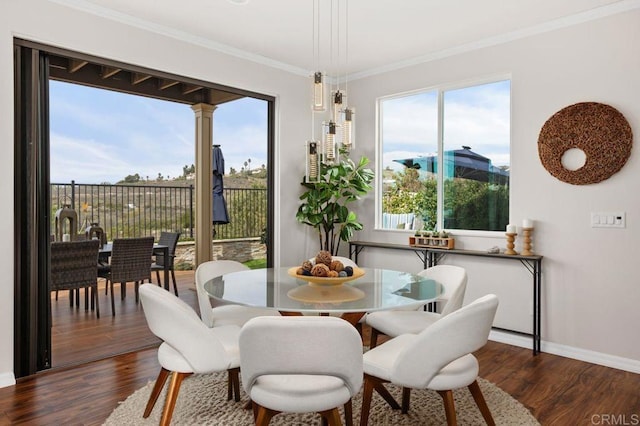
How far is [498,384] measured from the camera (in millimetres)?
2955

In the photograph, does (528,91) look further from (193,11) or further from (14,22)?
(14,22)

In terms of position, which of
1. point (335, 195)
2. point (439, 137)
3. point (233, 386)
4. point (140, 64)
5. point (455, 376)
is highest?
point (140, 64)

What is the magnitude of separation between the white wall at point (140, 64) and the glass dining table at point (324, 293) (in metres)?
1.58

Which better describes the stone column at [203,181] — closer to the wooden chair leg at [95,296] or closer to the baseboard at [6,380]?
the wooden chair leg at [95,296]

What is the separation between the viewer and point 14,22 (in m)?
2.91

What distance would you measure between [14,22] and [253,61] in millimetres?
1979

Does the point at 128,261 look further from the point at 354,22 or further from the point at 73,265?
the point at 354,22

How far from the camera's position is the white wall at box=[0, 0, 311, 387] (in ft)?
9.52

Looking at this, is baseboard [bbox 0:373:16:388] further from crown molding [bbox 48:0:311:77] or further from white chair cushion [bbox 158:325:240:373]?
crown molding [bbox 48:0:311:77]

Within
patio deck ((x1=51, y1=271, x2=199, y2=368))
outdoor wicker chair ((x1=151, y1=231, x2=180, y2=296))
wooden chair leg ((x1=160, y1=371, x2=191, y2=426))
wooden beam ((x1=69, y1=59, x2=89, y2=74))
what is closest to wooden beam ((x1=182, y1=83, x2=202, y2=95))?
wooden beam ((x1=69, y1=59, x2=89, y2=74))

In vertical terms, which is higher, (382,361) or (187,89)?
(187,89)

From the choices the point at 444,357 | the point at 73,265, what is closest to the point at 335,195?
the point at 73,265

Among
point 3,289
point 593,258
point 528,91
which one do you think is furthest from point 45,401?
point 528,91

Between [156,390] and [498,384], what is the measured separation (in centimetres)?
216
